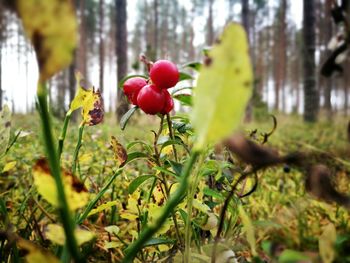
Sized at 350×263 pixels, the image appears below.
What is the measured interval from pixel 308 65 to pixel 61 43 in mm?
7094

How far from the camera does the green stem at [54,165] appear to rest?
288mm

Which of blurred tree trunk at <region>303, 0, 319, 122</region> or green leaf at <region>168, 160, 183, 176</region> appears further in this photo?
blurred tree trunk at <region>303, 0, 319, 122</region>

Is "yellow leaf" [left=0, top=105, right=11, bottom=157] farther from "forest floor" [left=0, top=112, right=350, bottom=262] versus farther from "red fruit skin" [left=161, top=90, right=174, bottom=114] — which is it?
"red fruit skin" [left=161, top=90, right=174, bottom=114]

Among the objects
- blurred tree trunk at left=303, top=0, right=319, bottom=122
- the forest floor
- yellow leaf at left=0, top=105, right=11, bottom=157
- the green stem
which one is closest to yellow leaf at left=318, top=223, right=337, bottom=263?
the forest floor

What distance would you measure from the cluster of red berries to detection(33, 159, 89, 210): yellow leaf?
0.76 ft

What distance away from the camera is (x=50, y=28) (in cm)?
26

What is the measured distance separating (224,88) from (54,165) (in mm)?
143

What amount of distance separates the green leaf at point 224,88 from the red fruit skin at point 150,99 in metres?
0.27

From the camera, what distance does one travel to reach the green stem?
288 mm

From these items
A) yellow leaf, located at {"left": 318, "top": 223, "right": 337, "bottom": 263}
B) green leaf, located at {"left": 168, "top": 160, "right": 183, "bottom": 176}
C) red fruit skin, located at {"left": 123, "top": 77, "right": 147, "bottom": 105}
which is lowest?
yellow leaf, located at {"left": 318, "top": 223, "right": 337, "bottom": 263}

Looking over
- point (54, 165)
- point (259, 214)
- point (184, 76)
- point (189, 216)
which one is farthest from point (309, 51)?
point (54, 165)

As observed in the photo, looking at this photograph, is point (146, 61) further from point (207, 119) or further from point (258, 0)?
point (258, 0)

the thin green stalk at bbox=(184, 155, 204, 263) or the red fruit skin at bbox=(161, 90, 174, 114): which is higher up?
the red fruit skin at bbox=(161, 90, 174, 114)

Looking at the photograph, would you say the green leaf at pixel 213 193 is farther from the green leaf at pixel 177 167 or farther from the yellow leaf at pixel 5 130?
the yellow leaf at pixel 5 130
